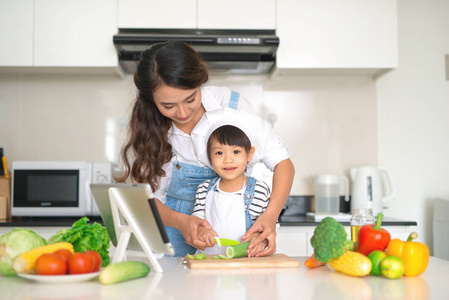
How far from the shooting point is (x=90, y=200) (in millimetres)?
2684

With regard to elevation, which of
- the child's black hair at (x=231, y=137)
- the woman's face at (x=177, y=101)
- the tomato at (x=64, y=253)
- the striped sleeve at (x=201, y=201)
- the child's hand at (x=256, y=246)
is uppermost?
the woman's face at (x=177, y=101)

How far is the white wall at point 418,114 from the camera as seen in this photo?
10.1ft

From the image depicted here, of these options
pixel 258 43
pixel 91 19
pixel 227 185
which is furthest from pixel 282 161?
pixel 91 19

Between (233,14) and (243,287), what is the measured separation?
2045 millimetres

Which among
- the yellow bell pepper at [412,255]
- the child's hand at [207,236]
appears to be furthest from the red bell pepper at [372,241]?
the child's hand at [207,236]

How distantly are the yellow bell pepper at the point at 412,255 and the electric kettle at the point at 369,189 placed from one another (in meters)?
1.74

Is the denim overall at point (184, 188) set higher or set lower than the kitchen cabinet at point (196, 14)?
lower

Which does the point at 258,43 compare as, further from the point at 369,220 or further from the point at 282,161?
the point at 369,220

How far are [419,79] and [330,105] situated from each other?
590 mm

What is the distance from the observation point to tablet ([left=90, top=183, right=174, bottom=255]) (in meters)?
1.04

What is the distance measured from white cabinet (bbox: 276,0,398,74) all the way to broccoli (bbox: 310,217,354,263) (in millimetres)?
1768

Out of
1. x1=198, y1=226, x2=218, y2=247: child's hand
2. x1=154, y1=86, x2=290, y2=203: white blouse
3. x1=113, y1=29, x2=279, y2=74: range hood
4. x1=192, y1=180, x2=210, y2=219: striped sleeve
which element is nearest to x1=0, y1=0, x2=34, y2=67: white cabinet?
x1=113, y1=29, x2=279, y2=74: range hood

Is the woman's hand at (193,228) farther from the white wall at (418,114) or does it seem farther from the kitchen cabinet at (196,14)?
the white wall at (418,114)

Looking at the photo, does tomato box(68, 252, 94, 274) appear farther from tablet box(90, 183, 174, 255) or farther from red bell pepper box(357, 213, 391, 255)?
red bell pepper box(357, 213, 391, 255)
